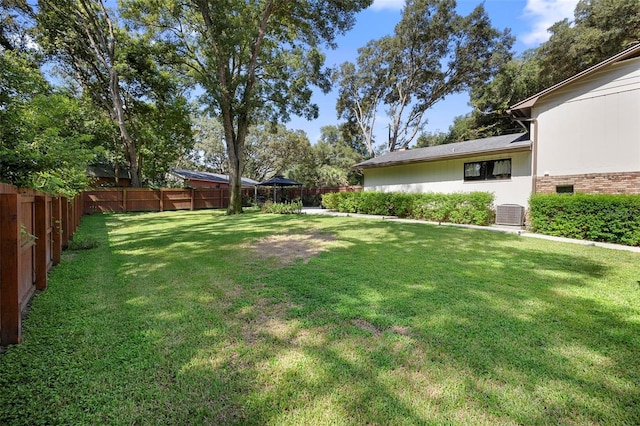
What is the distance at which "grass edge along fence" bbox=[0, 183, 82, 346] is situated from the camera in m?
2.44

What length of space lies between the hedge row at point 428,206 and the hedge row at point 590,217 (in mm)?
2169

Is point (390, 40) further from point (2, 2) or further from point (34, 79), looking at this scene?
point (34, 79)

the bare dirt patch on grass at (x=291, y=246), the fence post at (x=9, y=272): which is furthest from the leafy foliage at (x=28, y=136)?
the bare dirt patch on grass at (x=291, y=246)

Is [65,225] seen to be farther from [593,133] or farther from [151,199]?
[593,133]

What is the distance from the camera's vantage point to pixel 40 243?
376cm

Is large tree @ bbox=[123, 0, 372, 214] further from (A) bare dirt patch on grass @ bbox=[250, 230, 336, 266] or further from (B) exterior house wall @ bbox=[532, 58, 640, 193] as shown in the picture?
(B) exterior house wall @ bbox=[532, 58, 640, 193]

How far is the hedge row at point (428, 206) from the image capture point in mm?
11617

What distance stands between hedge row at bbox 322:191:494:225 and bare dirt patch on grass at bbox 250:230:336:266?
251 inches

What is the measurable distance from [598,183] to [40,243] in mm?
14051

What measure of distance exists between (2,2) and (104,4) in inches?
167

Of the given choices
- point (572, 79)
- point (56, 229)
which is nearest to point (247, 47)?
point (56, 229)

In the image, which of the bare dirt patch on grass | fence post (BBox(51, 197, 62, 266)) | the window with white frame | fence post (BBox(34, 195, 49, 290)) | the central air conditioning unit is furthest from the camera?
the window with white frame

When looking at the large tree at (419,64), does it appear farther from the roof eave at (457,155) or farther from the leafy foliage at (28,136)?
the leafy foliage at (28,136)

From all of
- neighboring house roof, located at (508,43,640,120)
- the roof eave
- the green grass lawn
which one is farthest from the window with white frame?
the green grass lawn
